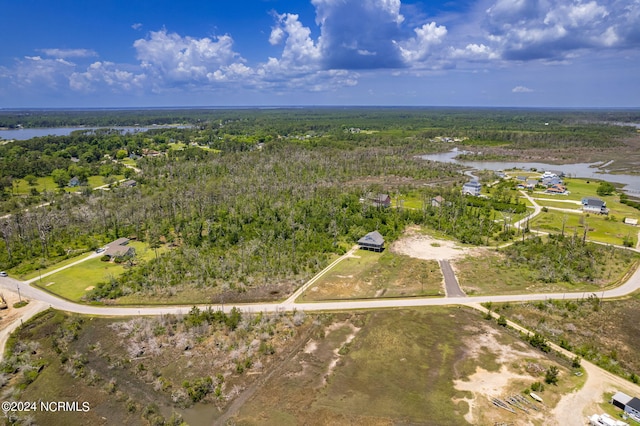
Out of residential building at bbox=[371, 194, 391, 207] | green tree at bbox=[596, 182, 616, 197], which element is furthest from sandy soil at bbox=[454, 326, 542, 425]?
green tree at bbox=[596, 182, 616, 197]

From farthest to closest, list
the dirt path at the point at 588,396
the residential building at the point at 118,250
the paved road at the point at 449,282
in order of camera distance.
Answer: the residential building at the point at 118,250, the paved road at the point at 449,282, the dirt path at the point at 588,396

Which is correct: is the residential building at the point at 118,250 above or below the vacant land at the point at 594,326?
above

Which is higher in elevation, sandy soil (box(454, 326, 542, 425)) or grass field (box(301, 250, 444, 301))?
grass field (box(301, 250, 444, 301))

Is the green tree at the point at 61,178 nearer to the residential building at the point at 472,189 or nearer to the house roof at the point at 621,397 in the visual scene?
the residential building at the point at 472,189

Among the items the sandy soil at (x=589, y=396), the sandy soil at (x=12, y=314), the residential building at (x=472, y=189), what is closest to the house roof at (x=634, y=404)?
the sandy soil at (x=589, y=396)

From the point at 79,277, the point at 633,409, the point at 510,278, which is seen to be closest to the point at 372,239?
the point at 510,278

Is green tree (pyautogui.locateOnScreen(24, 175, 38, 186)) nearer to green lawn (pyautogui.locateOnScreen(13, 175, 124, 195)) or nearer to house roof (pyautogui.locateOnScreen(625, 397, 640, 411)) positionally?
green lawn (pyautogui.locateOnScreen(13, 175, 124, 195))

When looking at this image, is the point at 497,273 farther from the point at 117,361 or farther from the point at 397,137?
the point at 397,137

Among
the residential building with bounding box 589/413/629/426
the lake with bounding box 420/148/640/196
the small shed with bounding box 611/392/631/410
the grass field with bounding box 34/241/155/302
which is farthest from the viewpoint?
the lake with bounding box 420/148/640/196
